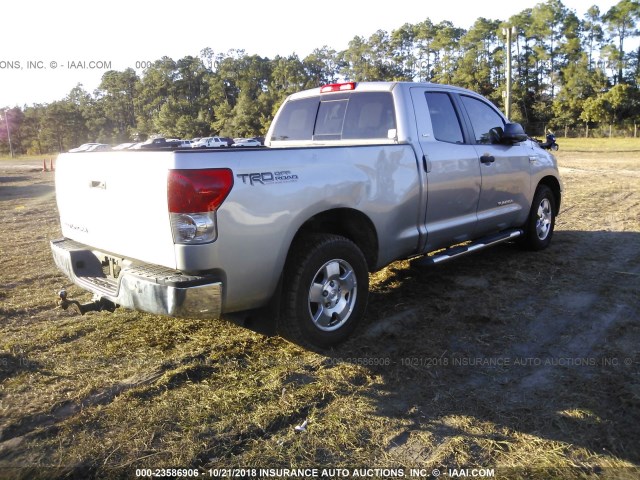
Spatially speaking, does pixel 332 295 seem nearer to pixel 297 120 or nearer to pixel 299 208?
pixel 299 208

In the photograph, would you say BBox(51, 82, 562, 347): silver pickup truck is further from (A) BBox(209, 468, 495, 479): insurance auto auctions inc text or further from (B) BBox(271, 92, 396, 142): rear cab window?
(A) BBox(209, 468, 495, 479): insurance auto auctions inc text

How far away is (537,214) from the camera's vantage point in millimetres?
6355

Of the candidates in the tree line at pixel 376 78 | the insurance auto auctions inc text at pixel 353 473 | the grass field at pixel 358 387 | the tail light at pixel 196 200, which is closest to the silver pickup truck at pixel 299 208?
the tail light at pixel 196 200

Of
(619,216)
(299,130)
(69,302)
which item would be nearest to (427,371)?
(69,302)

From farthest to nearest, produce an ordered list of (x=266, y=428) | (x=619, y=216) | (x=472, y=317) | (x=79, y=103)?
(x=79, y=103) < (x=619, y=216) < (x=472, y=317) < (x=266, y=428)

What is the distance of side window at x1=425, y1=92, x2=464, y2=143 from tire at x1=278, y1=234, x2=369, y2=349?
1689 mm

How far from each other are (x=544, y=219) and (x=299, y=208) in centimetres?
437

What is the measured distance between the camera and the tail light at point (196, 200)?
2.93 m

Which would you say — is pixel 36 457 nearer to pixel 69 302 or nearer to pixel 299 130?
pixel 69 302

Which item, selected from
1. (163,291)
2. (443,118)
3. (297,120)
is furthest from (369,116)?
(163,291)

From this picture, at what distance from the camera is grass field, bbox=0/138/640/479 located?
260 cm

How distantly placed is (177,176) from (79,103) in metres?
96.7

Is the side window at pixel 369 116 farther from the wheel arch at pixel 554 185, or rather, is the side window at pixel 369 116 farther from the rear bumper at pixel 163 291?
the wheel arch at pixel 554 185

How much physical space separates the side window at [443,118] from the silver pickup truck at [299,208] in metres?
0.02
